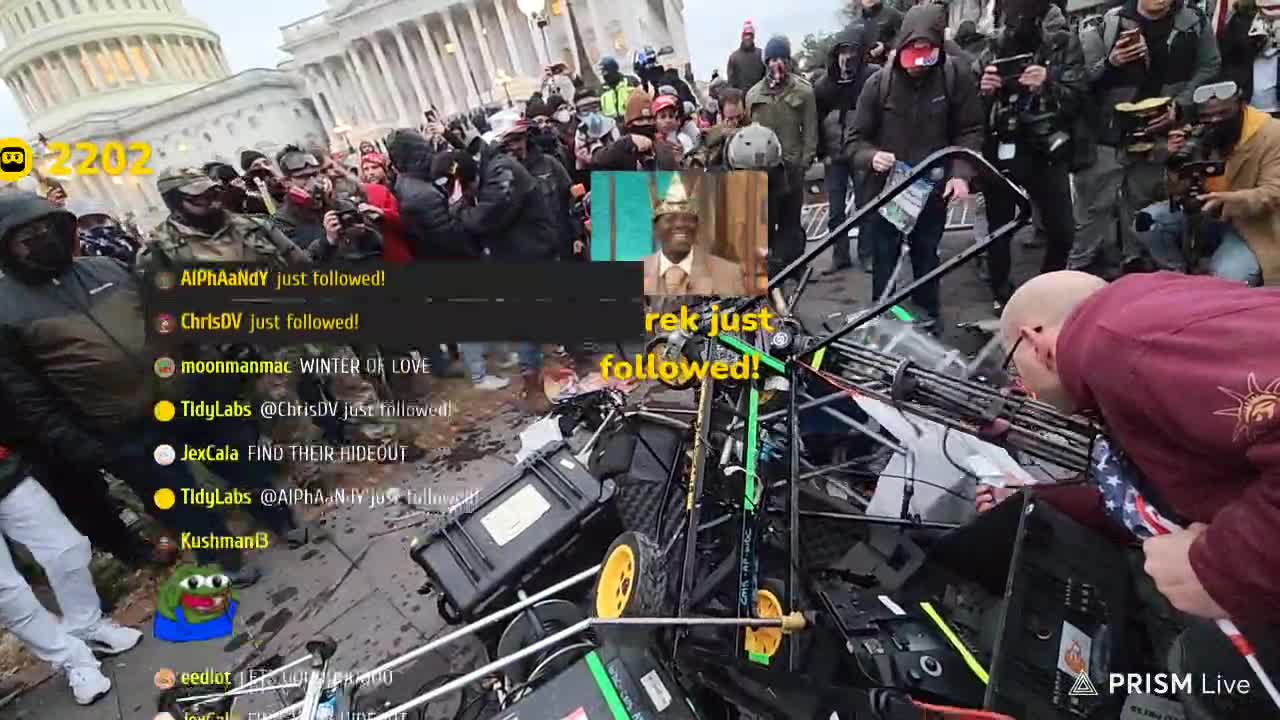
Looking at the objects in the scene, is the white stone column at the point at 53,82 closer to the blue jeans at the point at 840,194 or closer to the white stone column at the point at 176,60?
the white stone column at the point at 176,60

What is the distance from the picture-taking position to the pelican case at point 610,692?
4.97ft

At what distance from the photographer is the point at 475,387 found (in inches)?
214

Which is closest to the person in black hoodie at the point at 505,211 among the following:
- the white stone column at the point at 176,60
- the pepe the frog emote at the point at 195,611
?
the pepe the frog emote at the point at 195,611

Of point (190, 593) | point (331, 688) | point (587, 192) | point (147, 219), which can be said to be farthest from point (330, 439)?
point (587, 192)

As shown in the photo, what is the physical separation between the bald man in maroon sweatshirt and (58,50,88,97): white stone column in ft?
49.5

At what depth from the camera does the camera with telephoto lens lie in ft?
13.3

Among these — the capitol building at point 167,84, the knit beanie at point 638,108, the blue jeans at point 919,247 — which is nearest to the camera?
the blue jeans at point 919,247

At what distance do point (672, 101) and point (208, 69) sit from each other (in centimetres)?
1488

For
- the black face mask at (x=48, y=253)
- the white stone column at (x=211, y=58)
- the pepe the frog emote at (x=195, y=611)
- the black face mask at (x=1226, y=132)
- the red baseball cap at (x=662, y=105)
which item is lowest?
the pepe the frog emote at (x=195, y=611)

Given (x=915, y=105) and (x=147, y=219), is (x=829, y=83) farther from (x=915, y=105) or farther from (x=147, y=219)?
(x=147, y=219)

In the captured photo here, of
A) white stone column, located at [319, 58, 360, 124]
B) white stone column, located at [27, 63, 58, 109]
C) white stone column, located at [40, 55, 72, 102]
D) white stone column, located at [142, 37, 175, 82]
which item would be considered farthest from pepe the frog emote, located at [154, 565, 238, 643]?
white stone column, located at [319, 58, 360, 124]

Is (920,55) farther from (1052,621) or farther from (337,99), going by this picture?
(337,99)

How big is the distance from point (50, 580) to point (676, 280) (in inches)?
149

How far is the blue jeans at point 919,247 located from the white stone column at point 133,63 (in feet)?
47.9
